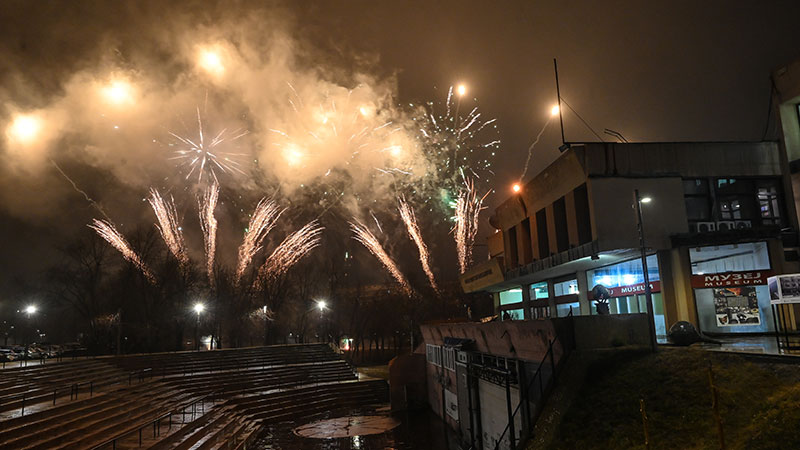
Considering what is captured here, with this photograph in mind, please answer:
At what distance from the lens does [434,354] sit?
33.4 metres

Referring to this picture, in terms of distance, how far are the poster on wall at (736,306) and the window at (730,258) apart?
1178mm

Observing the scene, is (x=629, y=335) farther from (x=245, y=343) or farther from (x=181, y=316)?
(x=245, y=343)

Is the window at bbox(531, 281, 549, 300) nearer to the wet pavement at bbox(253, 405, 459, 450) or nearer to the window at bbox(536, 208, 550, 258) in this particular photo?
the window at bbox(536, 208, 550, 258)

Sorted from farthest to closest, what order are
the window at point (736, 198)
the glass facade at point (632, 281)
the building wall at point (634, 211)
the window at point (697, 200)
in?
1. the window at point (736, 198)
2. the window at point (697, 200)
3. the building wall at point (634, 211)
4. the glass facade at point (632, 281)

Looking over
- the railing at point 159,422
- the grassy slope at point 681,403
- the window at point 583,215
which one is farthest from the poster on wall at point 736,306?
the railing at point 159,422

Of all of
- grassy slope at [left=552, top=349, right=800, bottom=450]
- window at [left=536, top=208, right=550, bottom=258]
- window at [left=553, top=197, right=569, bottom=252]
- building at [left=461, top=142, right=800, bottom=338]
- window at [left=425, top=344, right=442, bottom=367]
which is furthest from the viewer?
window at [left=536, top=208, right=550, bottom=258]

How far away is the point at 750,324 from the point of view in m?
23.0

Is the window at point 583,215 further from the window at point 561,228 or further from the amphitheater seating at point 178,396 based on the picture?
the amphitheater seating at point 178,396

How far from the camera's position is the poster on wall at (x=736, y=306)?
23.0 m

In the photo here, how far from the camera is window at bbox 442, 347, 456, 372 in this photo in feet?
91.0

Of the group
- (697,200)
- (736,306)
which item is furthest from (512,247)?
(736,306)

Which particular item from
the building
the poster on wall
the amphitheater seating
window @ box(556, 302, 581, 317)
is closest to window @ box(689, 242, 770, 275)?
the building

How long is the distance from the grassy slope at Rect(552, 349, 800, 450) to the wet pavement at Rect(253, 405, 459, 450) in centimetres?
1302

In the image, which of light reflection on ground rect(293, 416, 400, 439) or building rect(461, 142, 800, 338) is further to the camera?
light reflection on ground rect(293, 416, 400, 439)
